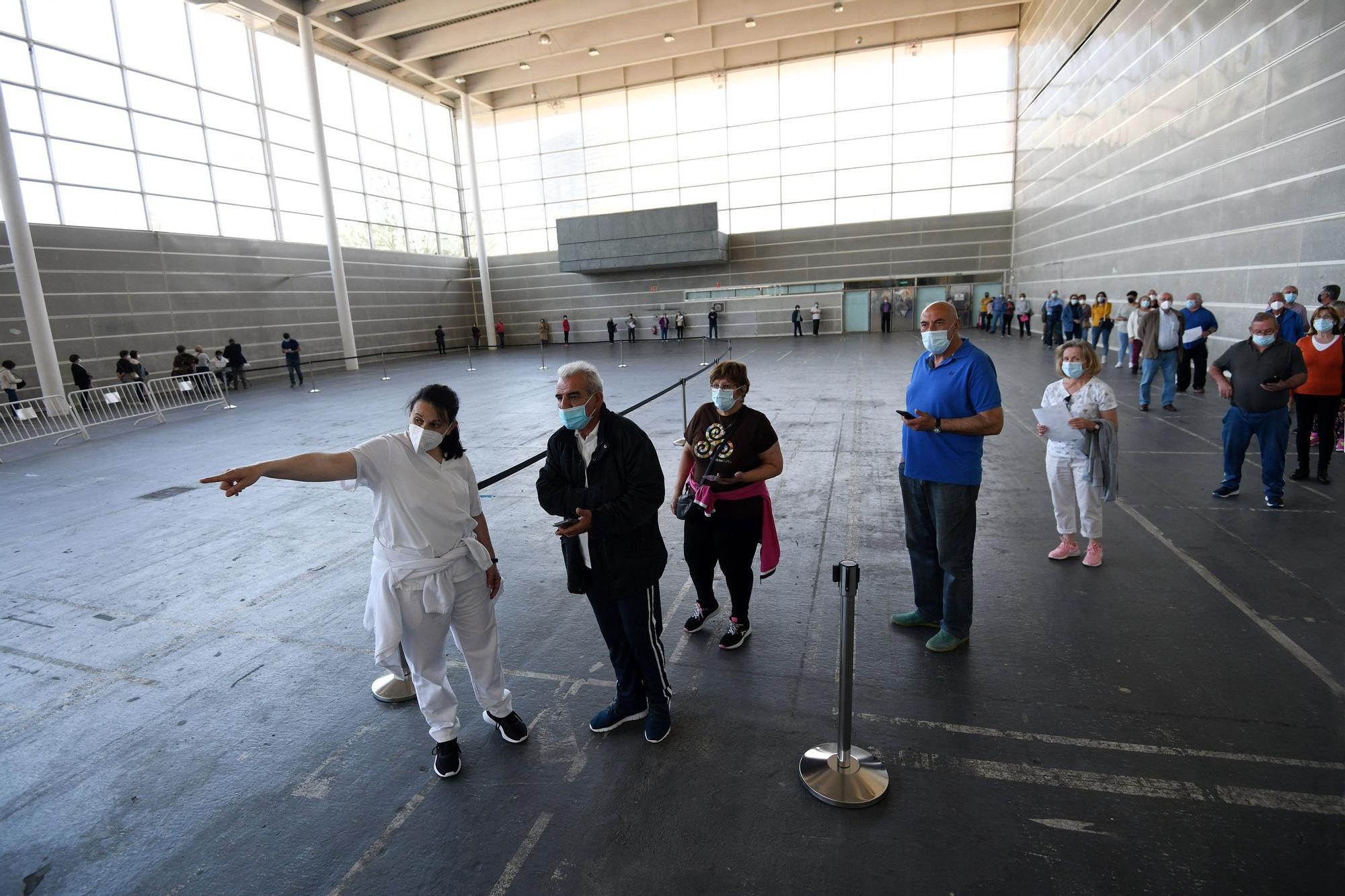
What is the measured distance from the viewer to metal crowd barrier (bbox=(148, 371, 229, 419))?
19.5 meters

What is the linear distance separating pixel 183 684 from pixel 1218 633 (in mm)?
6542

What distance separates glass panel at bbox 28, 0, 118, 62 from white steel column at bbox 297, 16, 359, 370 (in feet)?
20.7

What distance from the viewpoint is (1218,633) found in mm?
4125

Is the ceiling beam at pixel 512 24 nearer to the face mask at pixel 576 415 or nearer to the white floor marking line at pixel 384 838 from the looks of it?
the face mask at pixel 576 415

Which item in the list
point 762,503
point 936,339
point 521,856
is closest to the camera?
point 521,856

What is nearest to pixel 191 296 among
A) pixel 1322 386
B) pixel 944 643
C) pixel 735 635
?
pixel 735 635

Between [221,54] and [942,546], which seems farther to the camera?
[221,54]

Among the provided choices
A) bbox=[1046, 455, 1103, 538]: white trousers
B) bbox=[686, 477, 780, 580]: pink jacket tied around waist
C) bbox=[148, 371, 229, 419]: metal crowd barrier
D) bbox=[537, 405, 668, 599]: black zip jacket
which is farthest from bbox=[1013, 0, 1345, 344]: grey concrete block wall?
bbox=[148, 371, 229, 419]: metal crowd barrier

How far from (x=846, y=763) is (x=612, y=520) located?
1556mm

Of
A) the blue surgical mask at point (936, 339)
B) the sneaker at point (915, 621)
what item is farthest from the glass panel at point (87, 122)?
the sneaker at point (915, 621)

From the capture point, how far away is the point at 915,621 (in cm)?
439

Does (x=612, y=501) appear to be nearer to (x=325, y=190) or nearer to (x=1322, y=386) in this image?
(x=1322, y=386)

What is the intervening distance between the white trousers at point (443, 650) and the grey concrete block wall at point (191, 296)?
76.2 feet

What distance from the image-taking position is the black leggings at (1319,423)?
6934mm
